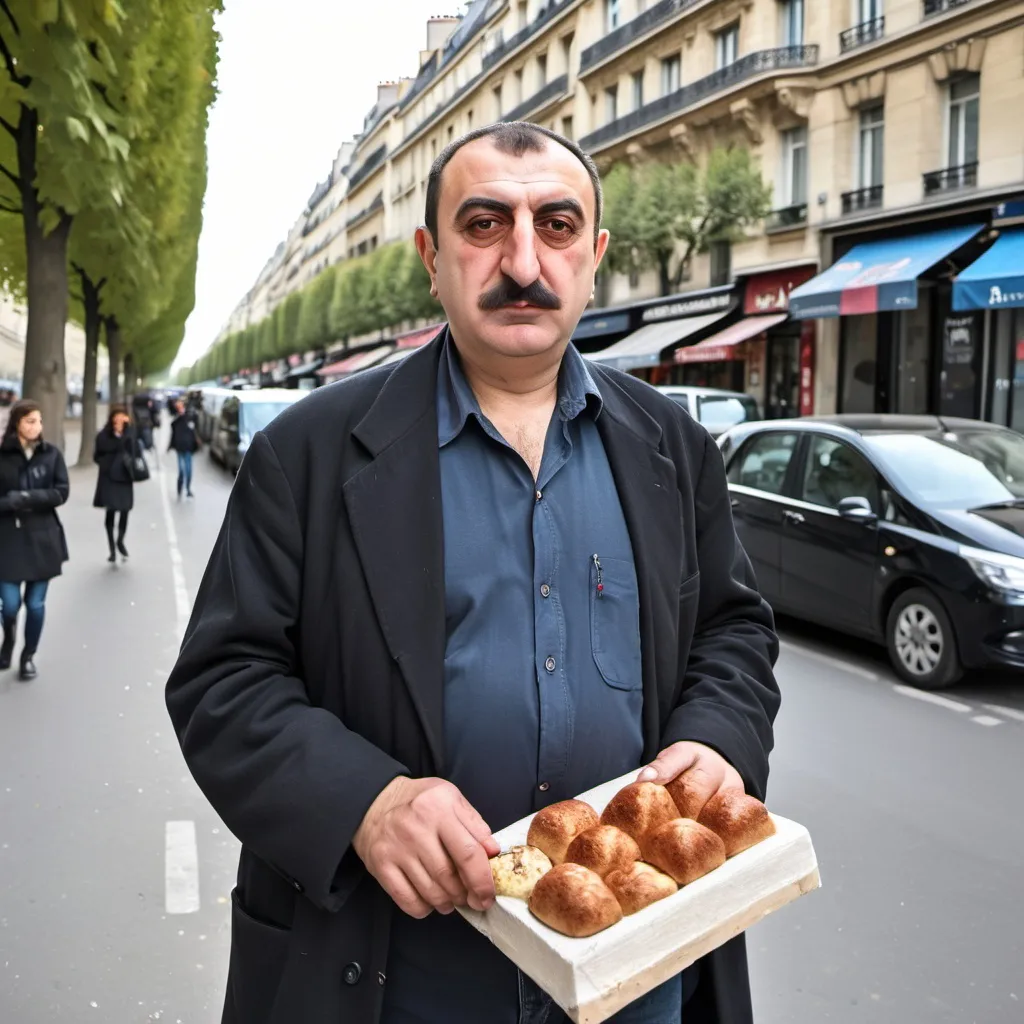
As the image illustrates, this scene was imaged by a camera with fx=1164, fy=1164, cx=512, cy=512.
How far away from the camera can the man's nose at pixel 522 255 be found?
1724mm

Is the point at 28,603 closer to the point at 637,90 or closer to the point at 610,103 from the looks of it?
the point at 637,90

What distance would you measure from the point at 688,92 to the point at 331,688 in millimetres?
30318

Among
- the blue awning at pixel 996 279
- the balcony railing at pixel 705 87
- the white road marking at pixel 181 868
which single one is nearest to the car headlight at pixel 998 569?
the white road marking at pixel 181 868

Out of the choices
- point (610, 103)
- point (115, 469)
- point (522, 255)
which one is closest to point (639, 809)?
point (522, 255)

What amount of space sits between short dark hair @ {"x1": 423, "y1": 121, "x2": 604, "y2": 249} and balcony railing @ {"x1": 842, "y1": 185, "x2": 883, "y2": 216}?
2301cm

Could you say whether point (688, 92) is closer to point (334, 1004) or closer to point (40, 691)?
point (40, 691)

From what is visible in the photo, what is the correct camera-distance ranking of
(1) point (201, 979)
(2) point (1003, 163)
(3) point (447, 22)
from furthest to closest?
(3) point (447, 22)
(2) point (1003, 163)
(1) point (201, 979)

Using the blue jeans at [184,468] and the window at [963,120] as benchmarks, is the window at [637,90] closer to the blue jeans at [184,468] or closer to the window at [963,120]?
the window at [963,120]

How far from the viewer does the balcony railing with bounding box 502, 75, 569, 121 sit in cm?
3888

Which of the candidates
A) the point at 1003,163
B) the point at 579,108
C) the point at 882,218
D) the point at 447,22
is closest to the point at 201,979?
the point at 1003,163

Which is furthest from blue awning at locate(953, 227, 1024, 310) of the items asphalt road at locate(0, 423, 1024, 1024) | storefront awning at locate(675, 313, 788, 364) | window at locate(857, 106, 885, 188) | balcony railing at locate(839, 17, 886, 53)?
asphalt road at locate(0, 423, 1024, 1024)

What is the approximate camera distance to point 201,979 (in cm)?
358

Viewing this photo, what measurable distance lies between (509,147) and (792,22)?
2730 centimetres

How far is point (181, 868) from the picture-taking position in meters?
4.42
